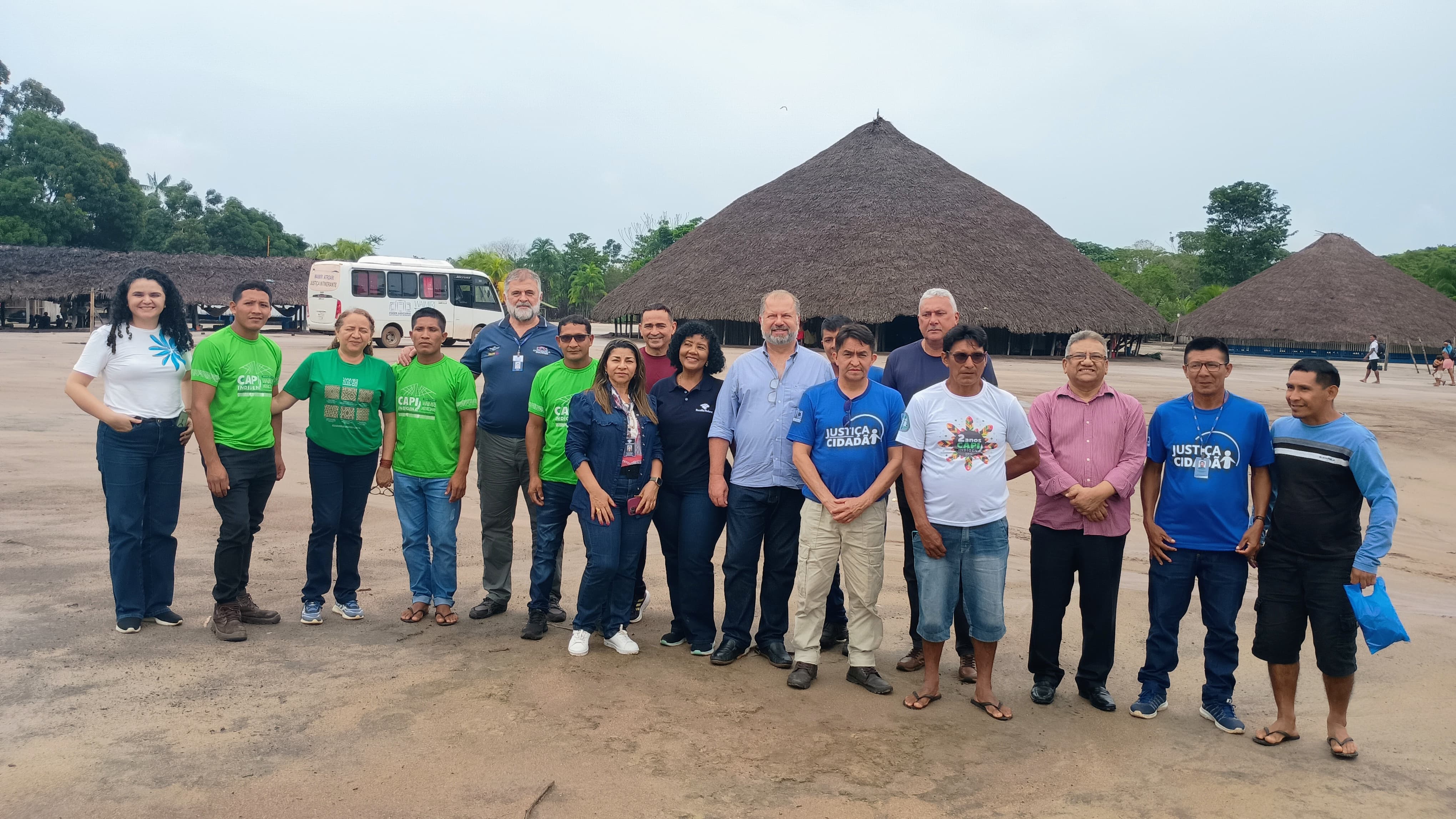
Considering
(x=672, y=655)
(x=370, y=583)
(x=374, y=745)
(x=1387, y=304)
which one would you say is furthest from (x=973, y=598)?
(x=1387, y=304)

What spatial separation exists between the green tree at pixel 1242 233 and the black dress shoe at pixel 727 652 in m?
56.7

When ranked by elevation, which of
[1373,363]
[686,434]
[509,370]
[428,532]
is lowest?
[428,532]

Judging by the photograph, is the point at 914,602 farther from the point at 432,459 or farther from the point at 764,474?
the point at 432,459

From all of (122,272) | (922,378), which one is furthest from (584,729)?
(122,272)

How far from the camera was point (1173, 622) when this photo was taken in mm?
4020

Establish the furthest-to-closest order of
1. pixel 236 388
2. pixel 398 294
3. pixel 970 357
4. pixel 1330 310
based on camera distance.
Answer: pixel 1330 310 → pixel 398 294 → pixel 236 388 → pixel 970 357

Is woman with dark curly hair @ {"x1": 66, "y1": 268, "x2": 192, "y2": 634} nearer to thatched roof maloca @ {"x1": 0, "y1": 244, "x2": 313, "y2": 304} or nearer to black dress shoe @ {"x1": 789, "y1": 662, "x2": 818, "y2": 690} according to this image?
black dress shoe @ {"x1": 789, "y1": 662, "x2": 818, "y2": 690}

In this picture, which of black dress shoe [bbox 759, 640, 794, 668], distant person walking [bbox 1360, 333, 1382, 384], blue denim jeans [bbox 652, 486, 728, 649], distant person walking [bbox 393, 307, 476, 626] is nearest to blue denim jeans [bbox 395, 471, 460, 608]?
distant person walking [bbox 393, 307, 476, 626]

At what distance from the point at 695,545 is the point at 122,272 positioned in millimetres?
39512

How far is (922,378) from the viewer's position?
15.5 feet

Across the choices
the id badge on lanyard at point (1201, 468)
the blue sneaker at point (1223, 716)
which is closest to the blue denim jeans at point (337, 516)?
the id badge on lanyard at point (1201, 468)

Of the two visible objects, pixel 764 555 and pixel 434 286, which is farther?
A: pixel 434 286

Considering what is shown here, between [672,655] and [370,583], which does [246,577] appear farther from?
[672,655]

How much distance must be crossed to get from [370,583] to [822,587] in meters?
2.93
